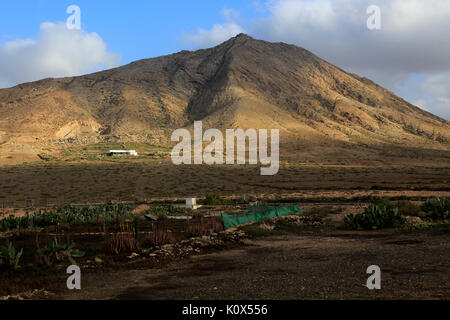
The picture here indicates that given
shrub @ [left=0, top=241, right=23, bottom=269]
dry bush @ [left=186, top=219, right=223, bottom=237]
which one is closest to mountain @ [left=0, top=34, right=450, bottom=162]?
dry bush @ [left=186, top=219, right=223, bottom=237]

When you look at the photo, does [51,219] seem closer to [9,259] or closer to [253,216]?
[253,216]

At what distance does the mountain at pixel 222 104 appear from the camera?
11038 centimetres

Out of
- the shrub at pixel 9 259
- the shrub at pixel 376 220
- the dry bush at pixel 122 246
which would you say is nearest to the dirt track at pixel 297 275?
the dry bush at pixel 122 246

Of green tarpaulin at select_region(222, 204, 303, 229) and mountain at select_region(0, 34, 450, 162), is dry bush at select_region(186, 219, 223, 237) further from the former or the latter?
mountain at select_region(0, 34, 450, 162)

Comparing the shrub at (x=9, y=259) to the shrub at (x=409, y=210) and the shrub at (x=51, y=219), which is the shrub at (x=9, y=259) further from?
the shrub at (x=409, y=210)

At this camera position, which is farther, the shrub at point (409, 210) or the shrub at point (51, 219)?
the shrub at point (409, 210)

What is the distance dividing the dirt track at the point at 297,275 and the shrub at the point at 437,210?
233 inches

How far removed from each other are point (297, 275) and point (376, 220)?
9.67 metres

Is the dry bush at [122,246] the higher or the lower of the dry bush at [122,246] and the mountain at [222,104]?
the lower

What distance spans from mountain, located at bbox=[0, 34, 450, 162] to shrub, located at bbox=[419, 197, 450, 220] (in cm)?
7248

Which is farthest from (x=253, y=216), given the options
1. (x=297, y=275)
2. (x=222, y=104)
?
(x=222, y=104)

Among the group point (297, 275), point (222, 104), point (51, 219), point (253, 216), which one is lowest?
point (297, 275)

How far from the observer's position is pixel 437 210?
20.4 metres

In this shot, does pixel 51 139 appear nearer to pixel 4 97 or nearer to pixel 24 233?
pixel 4 97
